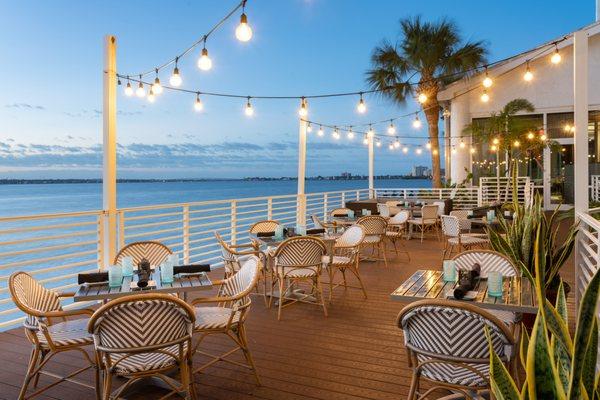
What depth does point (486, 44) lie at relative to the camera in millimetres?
17375

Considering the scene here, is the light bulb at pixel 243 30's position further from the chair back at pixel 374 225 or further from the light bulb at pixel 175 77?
the chair back at pixel 374 225

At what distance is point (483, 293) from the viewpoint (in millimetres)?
3309

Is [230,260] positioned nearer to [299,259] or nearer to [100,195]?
[299,259]

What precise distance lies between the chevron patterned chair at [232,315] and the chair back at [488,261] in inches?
66.3

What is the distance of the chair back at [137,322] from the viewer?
2.73 meters

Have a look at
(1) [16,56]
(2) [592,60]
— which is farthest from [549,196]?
(1) [16,56]

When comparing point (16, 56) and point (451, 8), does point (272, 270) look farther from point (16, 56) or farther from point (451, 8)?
point (451, 8)

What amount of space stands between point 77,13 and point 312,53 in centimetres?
1497

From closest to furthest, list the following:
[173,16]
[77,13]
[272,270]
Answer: [272,270] → [77,13] → [173,16]

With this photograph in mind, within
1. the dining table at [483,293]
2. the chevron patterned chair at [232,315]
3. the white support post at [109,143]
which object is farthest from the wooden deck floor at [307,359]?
the white support post at [109,143]

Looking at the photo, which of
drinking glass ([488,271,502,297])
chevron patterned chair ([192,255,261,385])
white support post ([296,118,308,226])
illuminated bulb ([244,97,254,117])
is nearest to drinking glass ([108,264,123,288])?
chevron patterned chair ([192,255,261,385])

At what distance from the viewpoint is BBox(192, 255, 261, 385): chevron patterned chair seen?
3.46 metres

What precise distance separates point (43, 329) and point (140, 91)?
465cm

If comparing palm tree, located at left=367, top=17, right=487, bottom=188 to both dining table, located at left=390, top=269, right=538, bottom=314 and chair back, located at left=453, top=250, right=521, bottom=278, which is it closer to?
chair back, located at left=453, top=250, right=521, bottom=278
